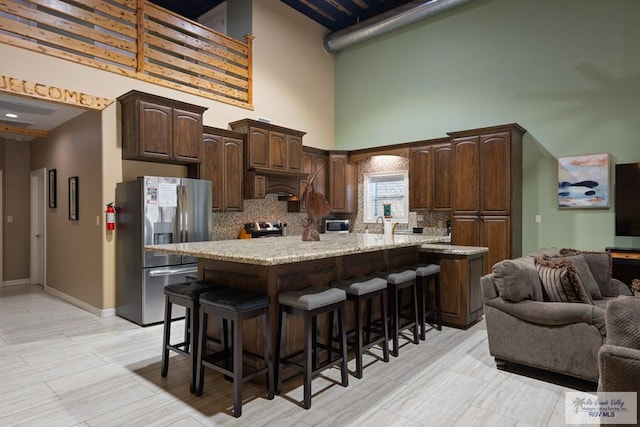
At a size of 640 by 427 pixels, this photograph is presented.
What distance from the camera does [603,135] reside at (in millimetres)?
5082

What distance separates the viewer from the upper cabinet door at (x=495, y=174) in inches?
208

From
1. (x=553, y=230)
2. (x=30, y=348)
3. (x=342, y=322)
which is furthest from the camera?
(x=553, y=230)

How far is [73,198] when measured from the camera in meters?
5.33

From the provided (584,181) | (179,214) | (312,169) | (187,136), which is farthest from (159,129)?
(584,181)

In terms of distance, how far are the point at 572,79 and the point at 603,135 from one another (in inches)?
36.2

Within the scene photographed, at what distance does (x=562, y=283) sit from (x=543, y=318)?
0.32 m

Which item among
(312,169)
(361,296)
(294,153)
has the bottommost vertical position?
(361,296)

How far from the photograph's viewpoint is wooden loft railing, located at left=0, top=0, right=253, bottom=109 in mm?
4211

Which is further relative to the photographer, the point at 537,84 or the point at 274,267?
the point at 537,84

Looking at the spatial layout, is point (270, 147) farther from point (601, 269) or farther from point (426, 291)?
point (601, 269)

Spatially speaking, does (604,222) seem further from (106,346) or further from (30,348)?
(30,348)

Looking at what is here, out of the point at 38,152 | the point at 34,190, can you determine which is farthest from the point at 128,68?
the point at 34,190

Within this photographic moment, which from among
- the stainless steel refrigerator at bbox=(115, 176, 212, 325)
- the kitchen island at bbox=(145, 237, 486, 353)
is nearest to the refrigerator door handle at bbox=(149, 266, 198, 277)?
the stainless steel refrigerator at bbox=(115, 176, 212, 325)

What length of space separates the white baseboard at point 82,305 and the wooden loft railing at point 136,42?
306cm
